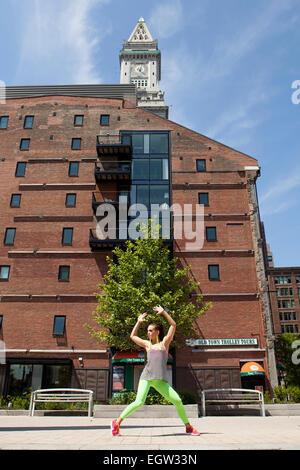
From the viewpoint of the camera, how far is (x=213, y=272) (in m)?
28.2

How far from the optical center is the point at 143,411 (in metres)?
15.6

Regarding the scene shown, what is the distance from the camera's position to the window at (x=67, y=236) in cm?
2919

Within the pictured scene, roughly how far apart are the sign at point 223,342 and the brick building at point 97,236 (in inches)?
2.8

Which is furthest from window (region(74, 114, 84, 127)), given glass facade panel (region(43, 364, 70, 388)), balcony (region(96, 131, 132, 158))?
glass facade panel (region(43, 364, 70, 388))

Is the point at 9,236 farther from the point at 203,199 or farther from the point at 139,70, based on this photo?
the point at 139,70

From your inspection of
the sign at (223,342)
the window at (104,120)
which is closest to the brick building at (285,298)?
the sign at (223,342)

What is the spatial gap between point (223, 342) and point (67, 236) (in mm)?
14680

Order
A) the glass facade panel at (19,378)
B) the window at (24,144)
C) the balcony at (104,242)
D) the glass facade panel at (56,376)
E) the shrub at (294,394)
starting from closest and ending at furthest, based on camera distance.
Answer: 1. the shrub at (294,394)
2. the glass facade panel at (19,378)
3. the glass facade panel at (56,376)
4. the balcony at (104,242)
5. the window at (24,144)

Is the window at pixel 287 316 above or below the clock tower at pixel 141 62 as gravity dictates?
below

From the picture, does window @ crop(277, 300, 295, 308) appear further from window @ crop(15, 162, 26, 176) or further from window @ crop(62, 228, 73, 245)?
window @ crop(15, 162, 26, 176)

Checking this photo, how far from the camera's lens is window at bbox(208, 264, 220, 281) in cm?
2792

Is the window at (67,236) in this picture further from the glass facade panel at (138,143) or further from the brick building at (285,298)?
the brick building at (285,298)

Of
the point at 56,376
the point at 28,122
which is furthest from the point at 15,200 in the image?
the point at 56,376

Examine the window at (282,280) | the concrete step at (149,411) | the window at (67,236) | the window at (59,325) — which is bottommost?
the concrete step at (149,411)
